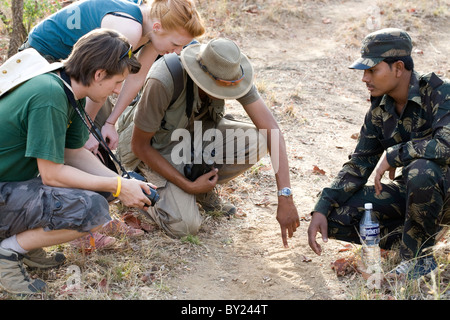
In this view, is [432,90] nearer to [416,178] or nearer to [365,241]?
[416,178]

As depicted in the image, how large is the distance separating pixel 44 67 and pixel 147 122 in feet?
3.39

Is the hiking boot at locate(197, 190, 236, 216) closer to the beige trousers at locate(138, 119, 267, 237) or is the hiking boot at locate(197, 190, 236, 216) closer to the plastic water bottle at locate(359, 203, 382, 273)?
the beige trousers at locate(138, 119, 267, 237)

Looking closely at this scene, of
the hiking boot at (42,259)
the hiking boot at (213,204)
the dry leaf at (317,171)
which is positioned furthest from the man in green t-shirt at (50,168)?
the dry leaf at (317,171)

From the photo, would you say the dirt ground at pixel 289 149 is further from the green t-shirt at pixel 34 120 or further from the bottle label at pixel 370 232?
the green t-shirt at pixel 34 120

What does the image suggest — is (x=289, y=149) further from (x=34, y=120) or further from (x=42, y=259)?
(x=34, y=120)

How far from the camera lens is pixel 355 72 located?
8.23m

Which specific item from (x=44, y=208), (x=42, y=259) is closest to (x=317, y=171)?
(x=42, y=259)

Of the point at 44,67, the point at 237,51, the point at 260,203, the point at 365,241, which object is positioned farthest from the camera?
the point at 260,203

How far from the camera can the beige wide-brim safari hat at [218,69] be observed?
3.39 m

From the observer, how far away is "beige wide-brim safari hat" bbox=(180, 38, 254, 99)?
3.39 m

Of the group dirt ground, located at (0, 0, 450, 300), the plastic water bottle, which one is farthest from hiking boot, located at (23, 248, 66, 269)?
the plastic water bottle

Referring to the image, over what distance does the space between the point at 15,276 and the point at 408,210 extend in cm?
224

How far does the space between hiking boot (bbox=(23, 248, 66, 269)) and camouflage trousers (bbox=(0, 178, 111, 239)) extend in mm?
296

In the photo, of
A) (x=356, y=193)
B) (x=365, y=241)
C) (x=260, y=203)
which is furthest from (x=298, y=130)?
(x=365, y=241)
